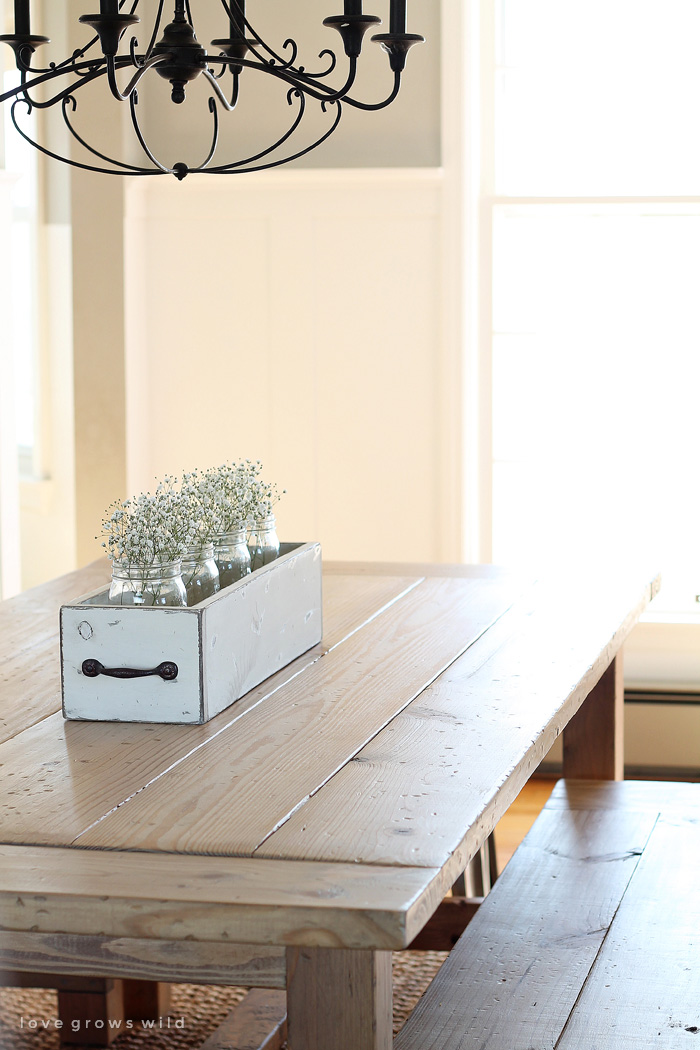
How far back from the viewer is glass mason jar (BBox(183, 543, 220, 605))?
1632 millimetres

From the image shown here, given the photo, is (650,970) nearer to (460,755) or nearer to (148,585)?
(460,755)

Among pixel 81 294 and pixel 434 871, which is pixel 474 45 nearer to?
pixel 81 294

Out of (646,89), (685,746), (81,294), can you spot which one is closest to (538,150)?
(646,89)

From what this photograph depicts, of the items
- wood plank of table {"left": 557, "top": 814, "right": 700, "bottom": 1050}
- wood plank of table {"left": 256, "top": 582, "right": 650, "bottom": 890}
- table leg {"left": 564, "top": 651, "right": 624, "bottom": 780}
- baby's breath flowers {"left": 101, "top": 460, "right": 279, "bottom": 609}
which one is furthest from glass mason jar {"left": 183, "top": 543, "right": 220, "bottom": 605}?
table leg {"left": 564, "top": 651, "right": 624, "bottom": 780}

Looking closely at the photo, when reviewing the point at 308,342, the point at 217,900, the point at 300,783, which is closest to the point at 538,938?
the point at 300,783

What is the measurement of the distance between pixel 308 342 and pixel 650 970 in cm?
255

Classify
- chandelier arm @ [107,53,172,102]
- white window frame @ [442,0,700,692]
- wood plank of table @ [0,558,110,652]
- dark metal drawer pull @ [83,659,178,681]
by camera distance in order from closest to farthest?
dark metal drawer pull @ [83,659,178,681], chandelier arm @ [107,53,172,102], wood plank of table @ [0,558,110,652], white window frame @ [442,0,700,692]

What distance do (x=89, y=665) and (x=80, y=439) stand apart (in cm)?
248

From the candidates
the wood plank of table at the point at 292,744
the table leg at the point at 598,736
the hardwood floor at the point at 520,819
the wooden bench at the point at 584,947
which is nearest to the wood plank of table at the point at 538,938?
the wooden bench at the point at 584,947

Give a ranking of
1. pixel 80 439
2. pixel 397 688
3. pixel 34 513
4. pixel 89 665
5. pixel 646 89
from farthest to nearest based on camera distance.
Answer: pixel 34 513 < pixel 80 439 < pixel 646 89 < pixel 397 688 < pixel 89 665

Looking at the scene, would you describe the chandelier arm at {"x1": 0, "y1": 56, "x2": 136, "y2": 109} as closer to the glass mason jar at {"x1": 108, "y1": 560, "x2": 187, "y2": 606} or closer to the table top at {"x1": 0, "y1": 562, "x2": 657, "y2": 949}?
A: the glass mason jar at {"x1": 108, "y1": 560, "x2": 187, "y2": 606}

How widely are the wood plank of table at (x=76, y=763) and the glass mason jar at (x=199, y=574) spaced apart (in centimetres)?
15

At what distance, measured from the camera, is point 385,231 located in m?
3.72

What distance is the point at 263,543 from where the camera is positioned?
74.8 inches
